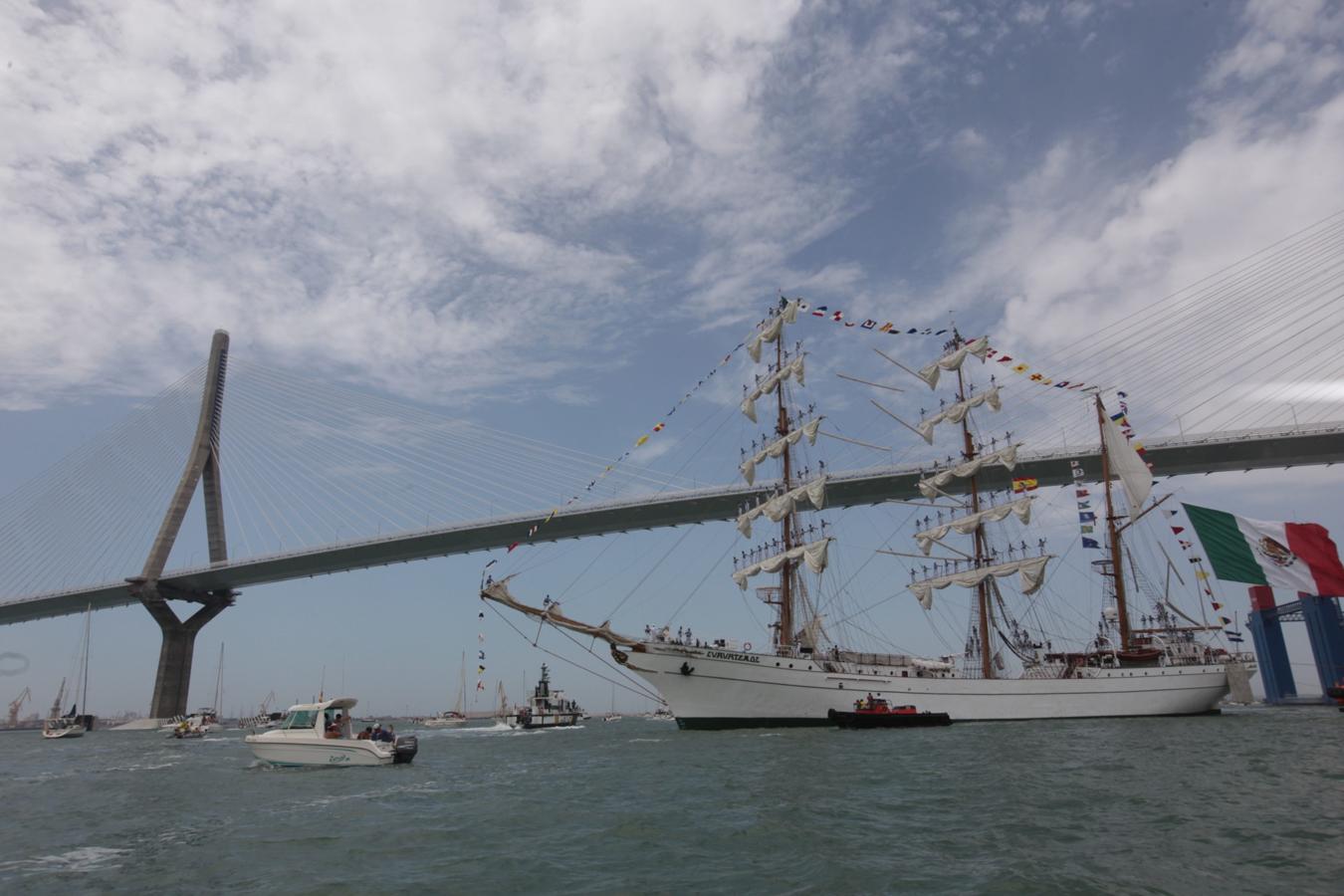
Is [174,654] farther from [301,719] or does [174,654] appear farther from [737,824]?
[737,824]

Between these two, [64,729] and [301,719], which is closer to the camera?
[301,719]

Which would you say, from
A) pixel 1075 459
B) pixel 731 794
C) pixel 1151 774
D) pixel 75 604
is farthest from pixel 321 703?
pixel 75 604

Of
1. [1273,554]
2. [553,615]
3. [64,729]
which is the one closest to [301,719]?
[553,615]

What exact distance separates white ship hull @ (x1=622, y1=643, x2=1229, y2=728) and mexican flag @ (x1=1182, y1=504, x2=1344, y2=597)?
637 centimetres

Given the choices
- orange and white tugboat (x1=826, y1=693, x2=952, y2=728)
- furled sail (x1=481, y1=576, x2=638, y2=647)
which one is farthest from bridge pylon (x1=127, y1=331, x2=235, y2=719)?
orange and white tugboat (x1=826, y1=693, x2=952, y2=728)

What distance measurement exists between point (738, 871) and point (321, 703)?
19.1m

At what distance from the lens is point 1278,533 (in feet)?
150

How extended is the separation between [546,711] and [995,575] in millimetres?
39404

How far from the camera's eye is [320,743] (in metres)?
23.7

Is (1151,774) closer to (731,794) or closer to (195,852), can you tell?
(731,794)

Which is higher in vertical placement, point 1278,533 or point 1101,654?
point 1278,533

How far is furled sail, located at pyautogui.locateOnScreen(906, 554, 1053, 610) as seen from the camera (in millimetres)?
44469

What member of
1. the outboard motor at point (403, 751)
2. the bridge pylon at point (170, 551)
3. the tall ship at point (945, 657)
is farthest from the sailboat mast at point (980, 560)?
the bridge pylon at point (170, 551)

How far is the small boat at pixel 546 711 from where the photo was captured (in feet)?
207
